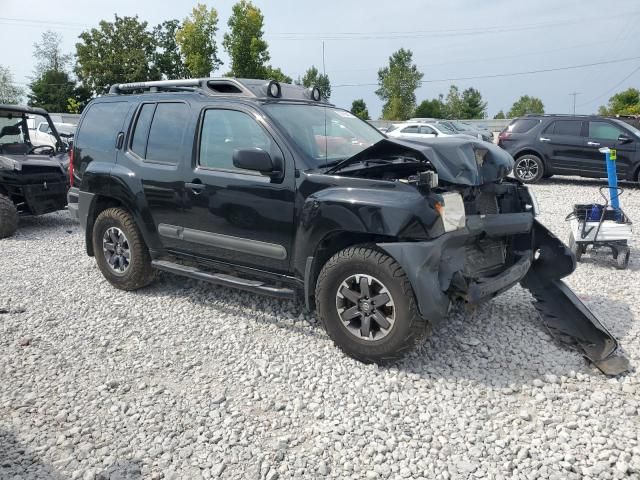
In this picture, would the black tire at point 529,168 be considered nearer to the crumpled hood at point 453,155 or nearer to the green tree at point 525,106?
the crumpled hood at point 453,155

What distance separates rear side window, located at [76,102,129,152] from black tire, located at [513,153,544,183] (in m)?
10.3

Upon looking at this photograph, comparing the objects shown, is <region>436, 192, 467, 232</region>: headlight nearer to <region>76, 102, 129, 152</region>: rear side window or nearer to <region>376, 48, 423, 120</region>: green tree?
<region>76, 102, 129, 152</region>: rear side window

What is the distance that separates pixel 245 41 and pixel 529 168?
26.6 metres

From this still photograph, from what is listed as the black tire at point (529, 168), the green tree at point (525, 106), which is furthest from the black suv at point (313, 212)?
the green tree at point (525, 106)

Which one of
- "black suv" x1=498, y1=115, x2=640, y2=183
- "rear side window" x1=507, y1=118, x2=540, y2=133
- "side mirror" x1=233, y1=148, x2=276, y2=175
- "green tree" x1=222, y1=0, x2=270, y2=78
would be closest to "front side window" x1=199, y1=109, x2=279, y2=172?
"side mirror" x1=233, y1=148, x2=276, y2=175

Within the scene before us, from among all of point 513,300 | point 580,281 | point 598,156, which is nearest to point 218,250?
point 513,300

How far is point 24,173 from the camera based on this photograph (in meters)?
8.16

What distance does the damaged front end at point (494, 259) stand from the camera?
3.46 meters

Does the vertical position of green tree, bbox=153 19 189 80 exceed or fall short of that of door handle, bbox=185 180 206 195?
it exceeds it

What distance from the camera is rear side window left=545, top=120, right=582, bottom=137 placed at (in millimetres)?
12570

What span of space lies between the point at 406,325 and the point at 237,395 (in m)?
1.21

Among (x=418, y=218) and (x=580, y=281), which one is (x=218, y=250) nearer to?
(x=418, y=218)

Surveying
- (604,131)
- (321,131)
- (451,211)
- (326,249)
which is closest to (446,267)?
(451,211)

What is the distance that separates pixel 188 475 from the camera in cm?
274
